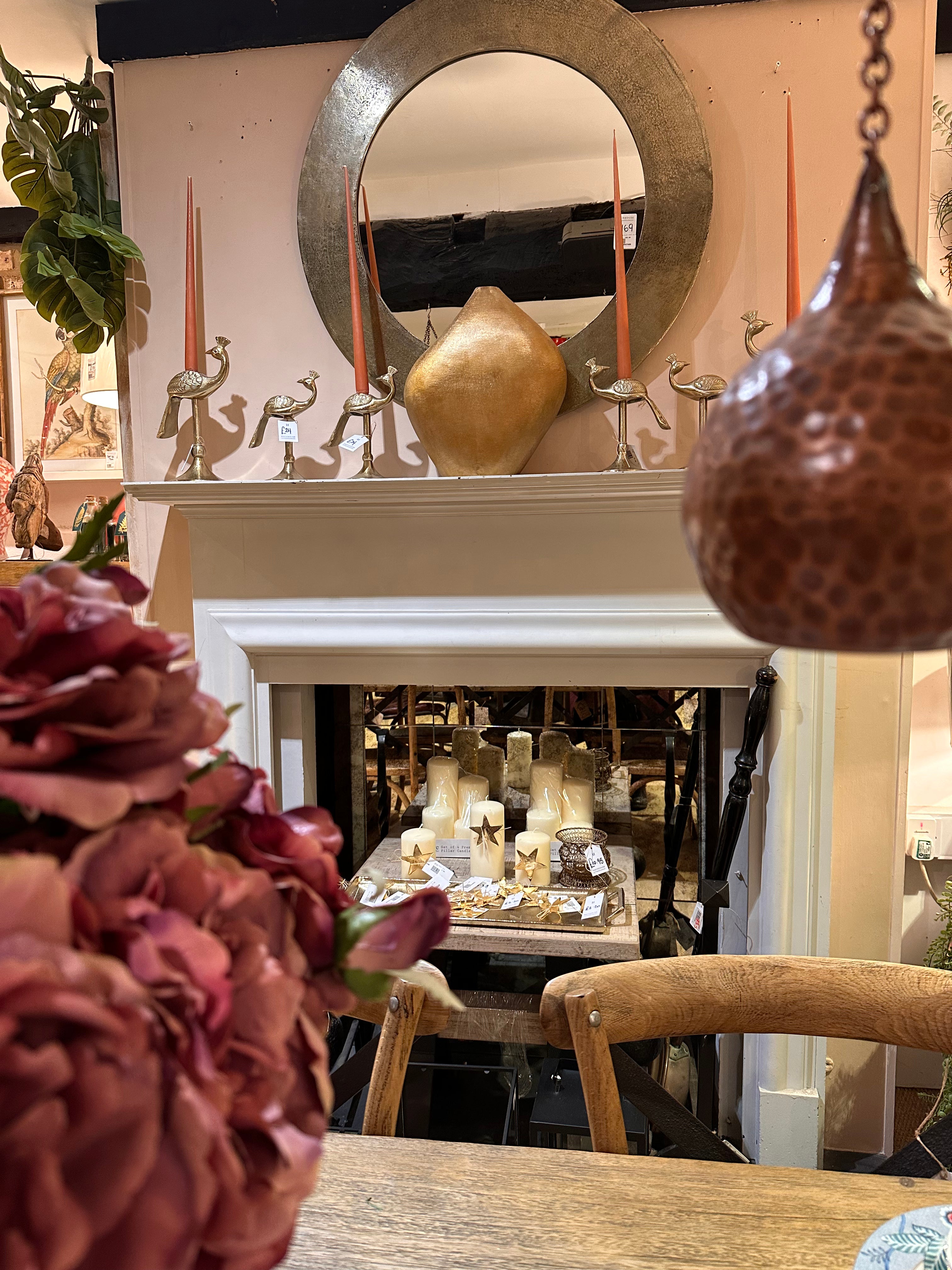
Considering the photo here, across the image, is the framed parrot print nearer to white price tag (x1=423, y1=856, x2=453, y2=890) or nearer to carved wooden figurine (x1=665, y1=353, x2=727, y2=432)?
white price tag (x1=423, y1=856, x2=453, y2=890)

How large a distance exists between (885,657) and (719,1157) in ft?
3.12

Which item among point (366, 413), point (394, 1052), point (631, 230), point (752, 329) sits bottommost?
point (394, 1052)

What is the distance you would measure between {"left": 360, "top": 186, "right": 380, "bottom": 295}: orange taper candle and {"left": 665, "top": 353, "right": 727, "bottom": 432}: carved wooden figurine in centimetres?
57

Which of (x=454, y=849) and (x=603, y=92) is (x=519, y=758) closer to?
(x=454, y=849)

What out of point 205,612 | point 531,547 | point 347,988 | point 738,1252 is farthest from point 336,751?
A: point 347,988

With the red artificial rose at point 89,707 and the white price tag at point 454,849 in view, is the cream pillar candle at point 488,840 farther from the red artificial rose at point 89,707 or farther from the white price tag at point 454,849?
the red artificial rose at point 89,707

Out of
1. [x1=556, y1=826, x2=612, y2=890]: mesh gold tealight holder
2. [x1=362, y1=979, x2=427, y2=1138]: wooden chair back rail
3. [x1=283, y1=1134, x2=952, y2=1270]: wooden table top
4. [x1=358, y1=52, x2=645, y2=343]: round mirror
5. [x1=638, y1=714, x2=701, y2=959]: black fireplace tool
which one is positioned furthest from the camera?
[x1=638, y1=714, x2=701, y2=959]: black fireplace tool

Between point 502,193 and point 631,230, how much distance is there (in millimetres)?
252

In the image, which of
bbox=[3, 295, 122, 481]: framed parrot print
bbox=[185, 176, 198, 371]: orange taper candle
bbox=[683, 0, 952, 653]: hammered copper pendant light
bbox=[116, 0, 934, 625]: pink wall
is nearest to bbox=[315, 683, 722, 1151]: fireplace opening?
bbox=[116, 0, 934, 625]: pink wall

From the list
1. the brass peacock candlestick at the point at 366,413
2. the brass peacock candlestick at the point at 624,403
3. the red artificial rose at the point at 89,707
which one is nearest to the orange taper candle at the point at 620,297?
the brass peacock candlestick at the point at 624,403

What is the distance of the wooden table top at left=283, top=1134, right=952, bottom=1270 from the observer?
2.23 feet

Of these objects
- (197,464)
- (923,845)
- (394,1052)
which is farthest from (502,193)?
(923,845)

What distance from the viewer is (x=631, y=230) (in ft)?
5.26

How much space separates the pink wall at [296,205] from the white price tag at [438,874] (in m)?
0.71
